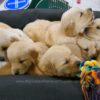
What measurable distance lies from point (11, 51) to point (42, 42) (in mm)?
195

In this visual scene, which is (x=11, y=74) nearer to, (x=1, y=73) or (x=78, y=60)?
(x=1, y=73)

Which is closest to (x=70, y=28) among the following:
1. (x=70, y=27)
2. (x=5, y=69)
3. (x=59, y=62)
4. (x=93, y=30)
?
(x=70, y=27)

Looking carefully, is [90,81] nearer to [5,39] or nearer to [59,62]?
[59,62]

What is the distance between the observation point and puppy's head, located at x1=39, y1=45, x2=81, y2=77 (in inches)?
43.9

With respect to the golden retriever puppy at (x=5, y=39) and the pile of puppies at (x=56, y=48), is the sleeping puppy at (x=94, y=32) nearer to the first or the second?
the pile of puppies at (x=56, y=48)

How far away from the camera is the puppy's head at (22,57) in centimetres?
122

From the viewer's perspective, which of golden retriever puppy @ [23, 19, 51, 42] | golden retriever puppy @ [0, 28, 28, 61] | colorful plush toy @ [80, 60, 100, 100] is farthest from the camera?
golden retriever puppy @ [23, 19, 51, 42]

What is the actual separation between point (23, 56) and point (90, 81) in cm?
35

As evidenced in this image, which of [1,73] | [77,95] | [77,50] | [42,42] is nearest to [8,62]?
[1,73]

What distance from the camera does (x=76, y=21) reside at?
1295 millimetres

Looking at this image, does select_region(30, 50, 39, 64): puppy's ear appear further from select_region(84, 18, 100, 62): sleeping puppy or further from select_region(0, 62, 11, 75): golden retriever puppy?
select_region(84, 18, 100, 62): sleeping puppy

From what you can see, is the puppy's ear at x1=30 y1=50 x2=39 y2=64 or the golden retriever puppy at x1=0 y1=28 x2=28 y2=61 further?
the golden retriever puppy at x1=0 y1=28 x2=28 y2=61

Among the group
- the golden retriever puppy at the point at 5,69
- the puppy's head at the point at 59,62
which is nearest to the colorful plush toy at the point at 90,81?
the puppy's head at the point at 59,62

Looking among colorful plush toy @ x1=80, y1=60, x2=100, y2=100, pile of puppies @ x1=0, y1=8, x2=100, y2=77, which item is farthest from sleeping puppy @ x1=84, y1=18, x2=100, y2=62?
colorful plush toy @ x1=80, y1=60, x2=100, y2=100
